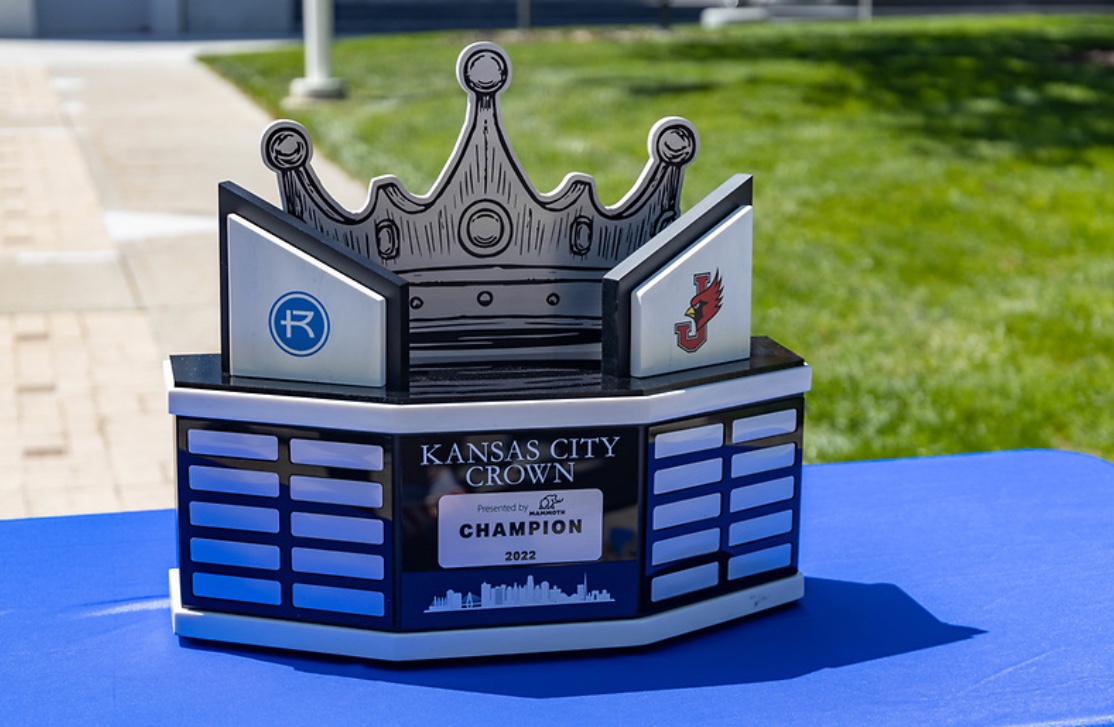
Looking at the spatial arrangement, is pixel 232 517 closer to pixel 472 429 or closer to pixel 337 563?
pixel 337 563

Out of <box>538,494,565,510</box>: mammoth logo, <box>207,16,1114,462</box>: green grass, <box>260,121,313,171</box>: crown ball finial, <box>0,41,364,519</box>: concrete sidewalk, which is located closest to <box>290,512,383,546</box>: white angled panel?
<box>538,494,565,510</box>: mammoth logo

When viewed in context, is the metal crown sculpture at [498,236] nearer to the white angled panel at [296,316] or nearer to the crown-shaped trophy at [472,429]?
the crown-shaped trophy at [472,429]

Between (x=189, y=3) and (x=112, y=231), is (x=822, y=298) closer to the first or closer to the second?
(x=112, y=231)

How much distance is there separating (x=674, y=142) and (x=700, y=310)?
0.26 m

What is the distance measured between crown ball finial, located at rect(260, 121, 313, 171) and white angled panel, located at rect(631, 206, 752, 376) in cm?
51

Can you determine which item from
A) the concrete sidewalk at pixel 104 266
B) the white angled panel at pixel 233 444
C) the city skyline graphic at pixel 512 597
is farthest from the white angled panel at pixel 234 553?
the concrete sidewalk at pixel 104 266

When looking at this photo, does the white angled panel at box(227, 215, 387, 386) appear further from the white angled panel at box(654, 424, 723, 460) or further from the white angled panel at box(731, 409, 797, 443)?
the white angled panel at box(731, 409, 797, 443)

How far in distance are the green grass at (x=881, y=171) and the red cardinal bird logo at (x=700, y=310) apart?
2.66 metres

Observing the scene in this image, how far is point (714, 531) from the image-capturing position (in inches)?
82.8

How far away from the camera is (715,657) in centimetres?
207

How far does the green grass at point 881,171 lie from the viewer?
5199mm

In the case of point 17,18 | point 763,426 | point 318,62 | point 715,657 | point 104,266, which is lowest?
point 104,266

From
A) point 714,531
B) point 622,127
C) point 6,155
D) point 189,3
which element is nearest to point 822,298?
point 622,127

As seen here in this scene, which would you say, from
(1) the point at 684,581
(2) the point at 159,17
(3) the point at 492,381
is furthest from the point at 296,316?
(2) the point at 159,17
